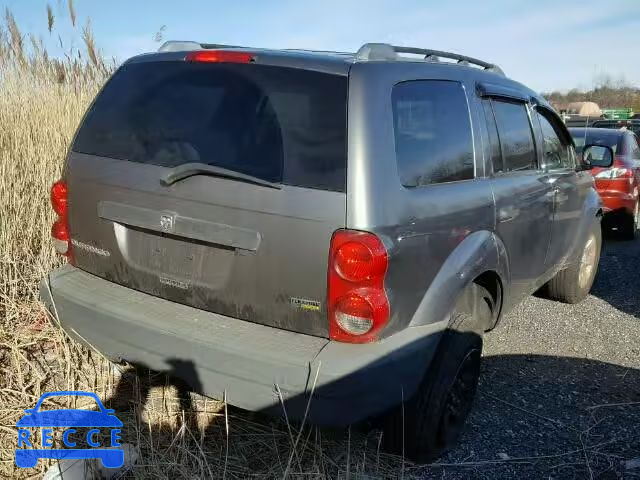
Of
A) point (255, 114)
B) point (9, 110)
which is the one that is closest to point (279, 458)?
point (255, 114)

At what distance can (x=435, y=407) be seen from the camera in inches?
101

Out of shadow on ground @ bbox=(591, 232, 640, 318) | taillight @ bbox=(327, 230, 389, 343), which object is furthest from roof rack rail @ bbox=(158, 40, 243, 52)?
shadow on ground @ bbox=(591, 232, 640, 318)

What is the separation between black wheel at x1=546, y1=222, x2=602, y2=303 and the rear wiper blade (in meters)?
3.35

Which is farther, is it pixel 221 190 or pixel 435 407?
pixel 435 407

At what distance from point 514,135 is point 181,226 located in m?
2.16

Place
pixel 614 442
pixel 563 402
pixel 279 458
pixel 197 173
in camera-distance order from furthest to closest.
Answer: pixel 563 402 → pixel 614 442 → pixel 279 458 → pixel 197 173

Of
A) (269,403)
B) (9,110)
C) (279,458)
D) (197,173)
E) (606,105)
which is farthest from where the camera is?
(606,105)

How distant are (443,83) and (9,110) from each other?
4318 millimetres

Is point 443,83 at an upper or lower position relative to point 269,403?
upper

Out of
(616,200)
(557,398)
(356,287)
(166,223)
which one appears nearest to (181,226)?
(166,223)

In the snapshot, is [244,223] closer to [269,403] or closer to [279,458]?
[269,403]

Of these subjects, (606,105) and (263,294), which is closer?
(263,294)

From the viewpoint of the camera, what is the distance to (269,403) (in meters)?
2.26

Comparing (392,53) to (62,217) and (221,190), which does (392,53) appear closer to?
(221,190)
